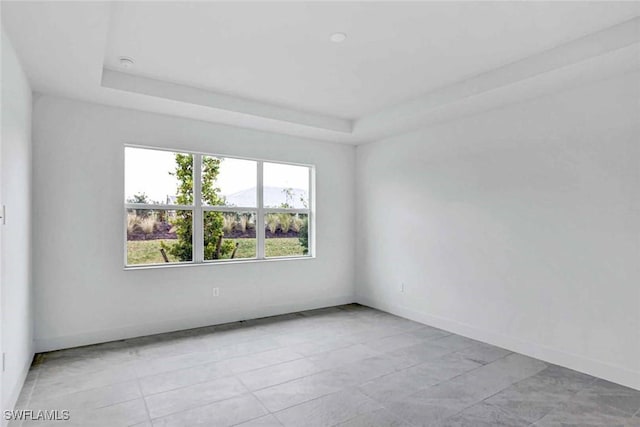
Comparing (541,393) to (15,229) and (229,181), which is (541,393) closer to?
(229,181)

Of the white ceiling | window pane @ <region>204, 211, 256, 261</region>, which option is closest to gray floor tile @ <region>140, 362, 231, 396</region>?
window pane @ <region>204, 211, 256, 261</region>

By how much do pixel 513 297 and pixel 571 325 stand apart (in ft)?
1.77

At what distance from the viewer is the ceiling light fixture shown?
275 centimetres

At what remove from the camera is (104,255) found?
386 cm

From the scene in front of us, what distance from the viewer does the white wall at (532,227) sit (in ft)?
9.85

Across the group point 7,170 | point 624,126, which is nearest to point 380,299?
point 624,126

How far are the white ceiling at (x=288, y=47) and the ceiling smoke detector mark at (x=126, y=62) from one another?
46 mm

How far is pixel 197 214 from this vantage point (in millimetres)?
4480

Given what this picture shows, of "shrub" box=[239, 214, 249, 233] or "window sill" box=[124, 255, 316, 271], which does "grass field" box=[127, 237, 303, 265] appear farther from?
"shrub" box=[239, 214, 249, 233]

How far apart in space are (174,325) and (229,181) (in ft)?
6.03

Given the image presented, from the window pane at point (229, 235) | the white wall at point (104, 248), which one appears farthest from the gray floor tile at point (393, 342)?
the window pane at point (229, 235)

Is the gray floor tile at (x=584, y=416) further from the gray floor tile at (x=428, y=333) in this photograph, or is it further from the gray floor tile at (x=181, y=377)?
the gray floor tile at (x=181, y=377)

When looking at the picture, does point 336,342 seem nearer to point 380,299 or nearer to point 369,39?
point 380,299

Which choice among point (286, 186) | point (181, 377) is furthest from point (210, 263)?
point (181, 377)
